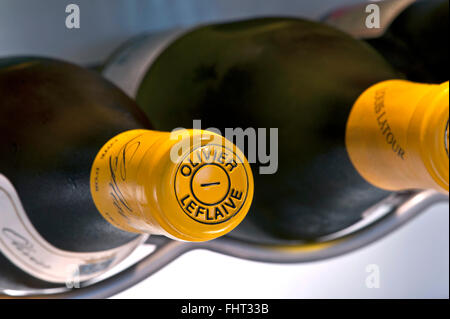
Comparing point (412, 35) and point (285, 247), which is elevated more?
point (412, 35)

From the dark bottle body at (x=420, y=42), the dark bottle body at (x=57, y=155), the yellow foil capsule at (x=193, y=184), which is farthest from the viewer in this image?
the dark bottle body at (x=420, y=42)

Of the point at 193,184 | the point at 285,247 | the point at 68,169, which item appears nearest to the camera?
the point at 193,184

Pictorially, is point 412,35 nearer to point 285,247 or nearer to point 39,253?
point 285,247

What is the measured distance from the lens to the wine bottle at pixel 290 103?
0.41 meters

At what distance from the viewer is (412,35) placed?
528 millimetres

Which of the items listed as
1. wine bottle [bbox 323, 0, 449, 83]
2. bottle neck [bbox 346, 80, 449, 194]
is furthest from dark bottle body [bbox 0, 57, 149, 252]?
wine bottle [bbox 323, 0, 449, 83]

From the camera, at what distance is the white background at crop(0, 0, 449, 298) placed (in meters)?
0.45

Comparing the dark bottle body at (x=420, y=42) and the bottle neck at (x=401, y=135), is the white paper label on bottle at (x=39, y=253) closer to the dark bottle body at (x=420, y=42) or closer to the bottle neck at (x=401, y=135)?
the bottle neck at (x=401, y=135)

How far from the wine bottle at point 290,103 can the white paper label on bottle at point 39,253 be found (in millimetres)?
106

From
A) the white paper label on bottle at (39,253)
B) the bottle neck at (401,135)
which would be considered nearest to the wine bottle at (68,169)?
the white paper label on bottle at (39,253)

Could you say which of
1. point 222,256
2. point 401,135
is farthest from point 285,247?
point 401,135

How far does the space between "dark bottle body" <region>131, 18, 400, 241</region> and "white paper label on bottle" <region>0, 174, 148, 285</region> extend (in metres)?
0.10

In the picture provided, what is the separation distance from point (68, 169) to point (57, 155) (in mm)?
11
